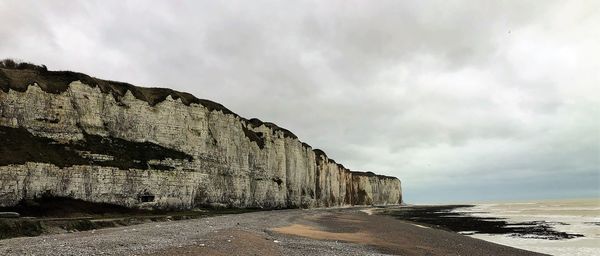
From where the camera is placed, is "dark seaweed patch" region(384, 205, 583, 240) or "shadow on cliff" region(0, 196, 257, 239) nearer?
"shadow on cliff" region(0, 196, 257, 239)

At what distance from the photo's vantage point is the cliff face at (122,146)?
38.0 meters

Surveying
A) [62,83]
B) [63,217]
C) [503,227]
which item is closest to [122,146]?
[62,83]

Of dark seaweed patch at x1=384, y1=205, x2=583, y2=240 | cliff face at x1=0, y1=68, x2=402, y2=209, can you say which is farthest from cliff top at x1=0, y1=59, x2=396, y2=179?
dark seaweed patch at x1=384, y1=205, x2=583, y2=240

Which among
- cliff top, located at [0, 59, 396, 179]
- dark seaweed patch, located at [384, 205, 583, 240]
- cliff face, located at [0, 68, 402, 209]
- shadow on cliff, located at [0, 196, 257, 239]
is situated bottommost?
dark seaweed patch, located at [384, 205, 583, 240]

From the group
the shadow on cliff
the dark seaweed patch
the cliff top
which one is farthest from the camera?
the cliff top

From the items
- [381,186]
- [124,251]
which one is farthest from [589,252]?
[381,186]

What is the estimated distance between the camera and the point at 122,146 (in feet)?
156

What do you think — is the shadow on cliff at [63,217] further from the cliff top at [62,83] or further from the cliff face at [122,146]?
the cliff top at [62,83]

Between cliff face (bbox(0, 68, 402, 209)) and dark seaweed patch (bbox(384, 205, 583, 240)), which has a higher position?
cliff face (bbox(0, 68, 402, 209))

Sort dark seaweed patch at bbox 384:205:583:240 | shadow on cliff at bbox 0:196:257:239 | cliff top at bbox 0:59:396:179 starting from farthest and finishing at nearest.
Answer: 1. cliff top at bbox 0:59:396:179
2. dark seaweed patch at bbox 384:205:583:240
3. shadow on cliff at bbox 0:196:257:239

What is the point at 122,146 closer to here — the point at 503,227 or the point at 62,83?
the point at 62,83

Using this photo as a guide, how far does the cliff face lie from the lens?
125 feet

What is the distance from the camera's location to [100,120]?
156 ft

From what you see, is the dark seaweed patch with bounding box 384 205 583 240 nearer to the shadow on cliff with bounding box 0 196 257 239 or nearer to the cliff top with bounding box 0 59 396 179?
the shadow on cliff with bounding box 0 196 257 239
